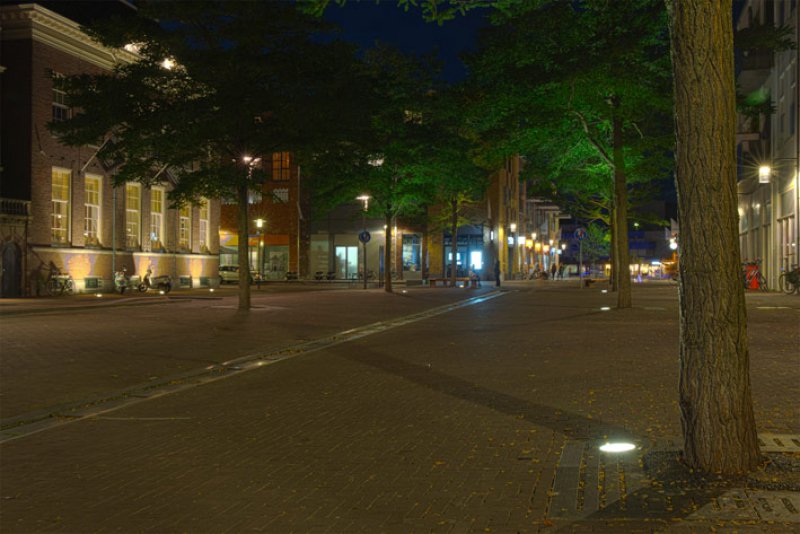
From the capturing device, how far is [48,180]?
1422 inches

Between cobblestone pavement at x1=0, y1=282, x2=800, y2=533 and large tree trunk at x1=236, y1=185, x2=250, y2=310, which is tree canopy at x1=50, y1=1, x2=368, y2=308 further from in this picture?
cobblestone pavement at x1=0, y1=282, x2=800, y2=533

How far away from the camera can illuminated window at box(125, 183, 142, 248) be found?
42.7 meters

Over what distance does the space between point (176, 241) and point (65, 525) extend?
143 ft

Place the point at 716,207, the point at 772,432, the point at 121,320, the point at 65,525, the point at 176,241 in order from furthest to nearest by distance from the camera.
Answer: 1. the point at 176,241
2. the point at 121,320
3. the point at 772,432
4. the point at 716,207
5. the point at 65,525

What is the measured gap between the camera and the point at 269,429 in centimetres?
751

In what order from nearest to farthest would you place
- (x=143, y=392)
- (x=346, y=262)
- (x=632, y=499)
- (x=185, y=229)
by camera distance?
(x=632, y=499)
(x=143, y=392)
(x=185, y=229)
(x=346, y=262)

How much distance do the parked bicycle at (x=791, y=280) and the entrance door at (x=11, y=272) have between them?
32460 mm

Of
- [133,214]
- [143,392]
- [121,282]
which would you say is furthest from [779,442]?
[133,214]

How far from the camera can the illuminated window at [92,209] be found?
39125 millimetres

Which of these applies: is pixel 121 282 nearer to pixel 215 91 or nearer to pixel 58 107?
pixel 58 107

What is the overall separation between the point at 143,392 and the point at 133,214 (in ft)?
116

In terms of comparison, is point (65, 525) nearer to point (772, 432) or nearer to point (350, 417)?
point (350, 417)

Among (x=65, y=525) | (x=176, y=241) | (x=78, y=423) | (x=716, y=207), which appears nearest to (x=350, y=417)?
(x=78, y=423)

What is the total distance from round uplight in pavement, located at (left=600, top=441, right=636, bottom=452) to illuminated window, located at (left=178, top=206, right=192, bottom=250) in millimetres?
43588
